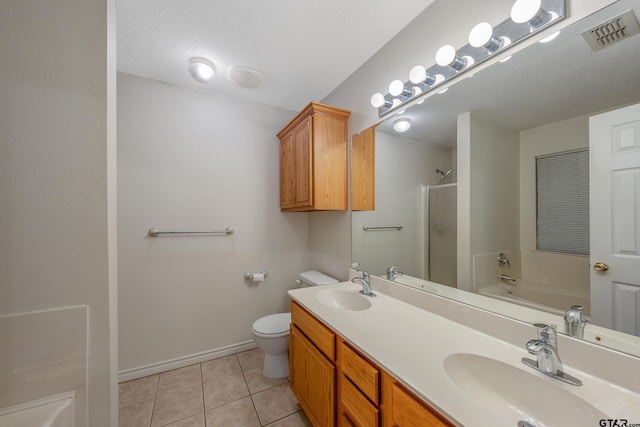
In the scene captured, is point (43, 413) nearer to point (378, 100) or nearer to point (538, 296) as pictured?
point (538, 296)

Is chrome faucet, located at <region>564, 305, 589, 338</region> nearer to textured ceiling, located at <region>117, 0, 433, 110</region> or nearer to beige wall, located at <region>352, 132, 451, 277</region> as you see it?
beige wall, located at <region>352, 132, 451, 277</region>

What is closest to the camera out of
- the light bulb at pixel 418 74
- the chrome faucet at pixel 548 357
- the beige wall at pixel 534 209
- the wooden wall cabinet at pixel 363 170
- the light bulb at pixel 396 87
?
the chrome faucet at pixel 548 357

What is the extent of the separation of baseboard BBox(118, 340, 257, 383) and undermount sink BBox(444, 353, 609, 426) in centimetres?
200

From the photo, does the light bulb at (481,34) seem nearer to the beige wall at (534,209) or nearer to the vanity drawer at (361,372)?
the beige wall at (534,209)

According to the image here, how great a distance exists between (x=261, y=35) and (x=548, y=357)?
6.80ft

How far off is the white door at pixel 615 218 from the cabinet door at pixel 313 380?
105 centimetres

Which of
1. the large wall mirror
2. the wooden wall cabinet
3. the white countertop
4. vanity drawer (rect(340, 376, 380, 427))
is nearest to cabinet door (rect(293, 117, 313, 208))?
the wooden wall cabinet

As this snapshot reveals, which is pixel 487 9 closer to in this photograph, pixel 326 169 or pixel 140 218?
pixel 326 169

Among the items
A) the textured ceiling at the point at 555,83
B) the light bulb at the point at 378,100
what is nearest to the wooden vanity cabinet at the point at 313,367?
the textured ceiling at the point at 555,83

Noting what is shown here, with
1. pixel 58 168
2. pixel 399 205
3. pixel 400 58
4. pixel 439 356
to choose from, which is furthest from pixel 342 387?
pixel 400 58

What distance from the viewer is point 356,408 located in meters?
0.94

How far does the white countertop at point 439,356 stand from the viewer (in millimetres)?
602

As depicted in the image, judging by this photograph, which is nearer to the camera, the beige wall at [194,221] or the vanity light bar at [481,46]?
the vanity light bar at [481,46]

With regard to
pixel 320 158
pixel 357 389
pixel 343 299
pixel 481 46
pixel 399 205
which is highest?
pixel 481 46
